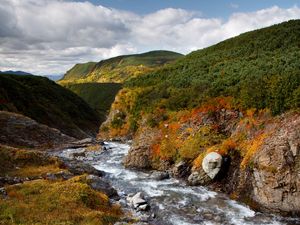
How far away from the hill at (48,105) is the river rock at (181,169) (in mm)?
72119

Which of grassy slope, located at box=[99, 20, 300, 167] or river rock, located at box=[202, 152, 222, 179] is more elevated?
grassy slope, located at box=[99, 20, 300, 167]

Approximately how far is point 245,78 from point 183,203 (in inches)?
1131

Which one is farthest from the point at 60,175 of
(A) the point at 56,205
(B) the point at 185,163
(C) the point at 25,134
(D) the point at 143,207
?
(C) the point at 25,134

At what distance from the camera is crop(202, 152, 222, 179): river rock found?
41625mm

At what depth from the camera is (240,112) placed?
47.9 meters

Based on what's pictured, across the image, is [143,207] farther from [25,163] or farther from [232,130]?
[25,163]

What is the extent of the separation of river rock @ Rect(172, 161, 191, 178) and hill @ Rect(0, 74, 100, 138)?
7212 cm

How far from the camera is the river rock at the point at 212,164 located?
41.6m

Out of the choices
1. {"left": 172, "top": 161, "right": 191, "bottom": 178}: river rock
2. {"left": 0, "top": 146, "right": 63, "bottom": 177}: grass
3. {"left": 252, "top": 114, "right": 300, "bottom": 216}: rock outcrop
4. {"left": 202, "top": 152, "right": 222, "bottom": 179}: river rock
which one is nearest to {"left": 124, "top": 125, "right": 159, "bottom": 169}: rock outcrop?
{"left": 172, "top": 161, "right": 191, "bottom": 178}: river rock

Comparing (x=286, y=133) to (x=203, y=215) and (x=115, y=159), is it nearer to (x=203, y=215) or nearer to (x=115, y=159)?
(x=203, y=215)

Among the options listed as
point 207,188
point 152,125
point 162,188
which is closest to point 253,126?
point 207,188

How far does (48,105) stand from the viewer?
447ft

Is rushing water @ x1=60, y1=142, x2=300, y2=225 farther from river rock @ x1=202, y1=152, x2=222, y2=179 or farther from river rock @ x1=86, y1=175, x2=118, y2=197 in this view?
river rock @ x1=202, y1=152, x2=222, y2=179

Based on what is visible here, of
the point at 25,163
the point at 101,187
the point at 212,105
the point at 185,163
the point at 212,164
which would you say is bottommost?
the point at 101,187
